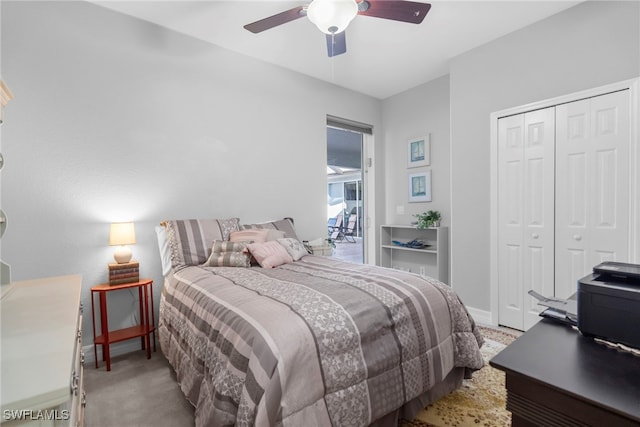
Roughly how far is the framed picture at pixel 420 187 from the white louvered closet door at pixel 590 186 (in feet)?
4.94

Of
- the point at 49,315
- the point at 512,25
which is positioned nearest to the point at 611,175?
the point at 512,25

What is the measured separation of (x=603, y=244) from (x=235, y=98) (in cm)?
355

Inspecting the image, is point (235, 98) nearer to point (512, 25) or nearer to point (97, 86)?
point (97, 86)

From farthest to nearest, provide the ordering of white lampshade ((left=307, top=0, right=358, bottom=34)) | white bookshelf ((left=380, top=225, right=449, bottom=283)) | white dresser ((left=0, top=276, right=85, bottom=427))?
white bookshelf ((left=380, top=225, right=449, bottom=283)), white lampshade ((left=307, top=0, right=358, bottom=34)), white dresser ((left=0, top=276, right=85, bottom=427))

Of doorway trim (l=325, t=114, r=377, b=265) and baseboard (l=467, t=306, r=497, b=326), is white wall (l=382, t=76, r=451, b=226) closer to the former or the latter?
doorway trim (l=325, t=114, r=377, b=265)

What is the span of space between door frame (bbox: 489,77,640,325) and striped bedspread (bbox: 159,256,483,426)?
133 centimetres

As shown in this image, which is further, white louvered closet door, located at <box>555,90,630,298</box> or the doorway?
the doorway

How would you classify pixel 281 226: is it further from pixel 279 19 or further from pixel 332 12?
pixel 332 12

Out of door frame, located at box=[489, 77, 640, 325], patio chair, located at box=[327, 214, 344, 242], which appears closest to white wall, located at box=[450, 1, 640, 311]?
door frame, located at box=[489, 77, 640, 325]

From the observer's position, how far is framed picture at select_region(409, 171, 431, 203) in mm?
3966

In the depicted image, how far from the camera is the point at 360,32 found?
2.80 metres

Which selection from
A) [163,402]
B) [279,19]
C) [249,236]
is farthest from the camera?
[249,236]

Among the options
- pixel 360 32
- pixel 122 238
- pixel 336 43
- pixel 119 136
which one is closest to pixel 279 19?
pixel 336 43

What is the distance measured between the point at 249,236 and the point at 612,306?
2287 mm
